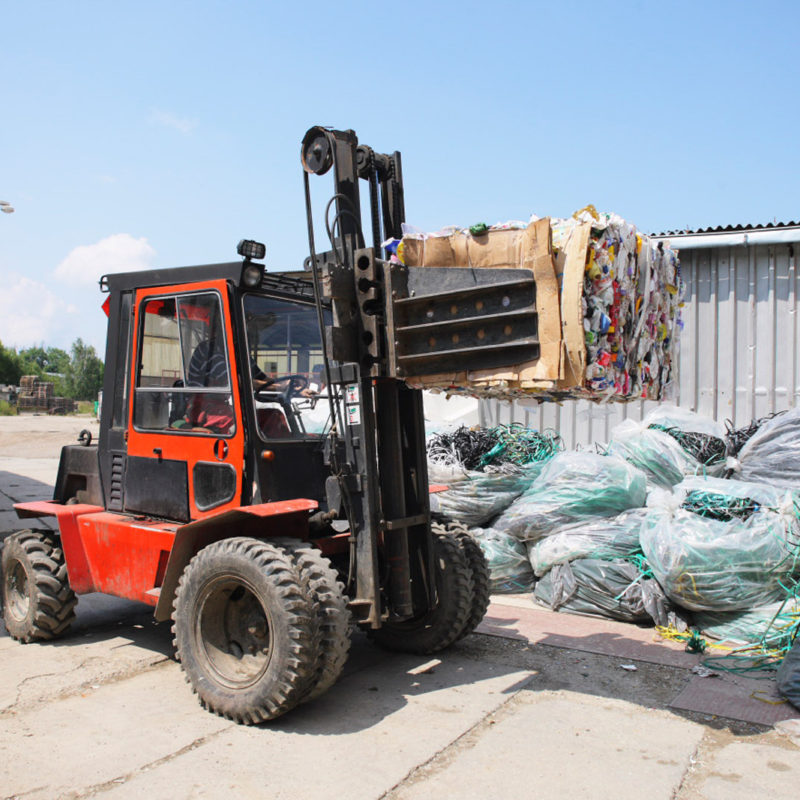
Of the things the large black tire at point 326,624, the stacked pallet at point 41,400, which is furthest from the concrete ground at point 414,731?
the stacked pallet at point 41,400

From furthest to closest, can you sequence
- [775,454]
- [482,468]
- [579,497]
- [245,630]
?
[482,468], [579,497], [775,454], [245,630]

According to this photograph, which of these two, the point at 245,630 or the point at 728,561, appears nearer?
the point at 245,630

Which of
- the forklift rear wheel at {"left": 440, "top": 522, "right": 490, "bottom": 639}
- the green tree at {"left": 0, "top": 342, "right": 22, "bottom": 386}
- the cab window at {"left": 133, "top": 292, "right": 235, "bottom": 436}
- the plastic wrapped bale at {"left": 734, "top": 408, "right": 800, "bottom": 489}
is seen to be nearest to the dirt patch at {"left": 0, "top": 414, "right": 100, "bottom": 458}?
the cab window at {"left": 133, "top": 292, "right": 235, "bottom": 436}

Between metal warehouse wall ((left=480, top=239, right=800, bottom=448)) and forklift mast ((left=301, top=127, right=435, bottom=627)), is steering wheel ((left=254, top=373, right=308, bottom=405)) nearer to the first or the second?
forklift mast ((left=301, top=127, right=435, bottom=627))

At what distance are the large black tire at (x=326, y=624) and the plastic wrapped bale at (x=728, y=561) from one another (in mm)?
2561

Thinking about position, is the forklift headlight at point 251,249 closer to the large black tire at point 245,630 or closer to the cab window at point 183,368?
the cab window at point 183,368

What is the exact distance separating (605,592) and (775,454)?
1881mm

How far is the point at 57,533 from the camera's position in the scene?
539 cm

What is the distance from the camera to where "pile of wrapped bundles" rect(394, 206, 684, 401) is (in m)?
3.28

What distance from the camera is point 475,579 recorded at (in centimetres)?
475

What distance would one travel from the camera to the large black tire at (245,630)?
3.61 m

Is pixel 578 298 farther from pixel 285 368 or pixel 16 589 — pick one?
pixel 16 589

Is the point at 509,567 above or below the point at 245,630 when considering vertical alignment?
below

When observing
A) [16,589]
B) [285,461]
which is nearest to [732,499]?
[285,461]
